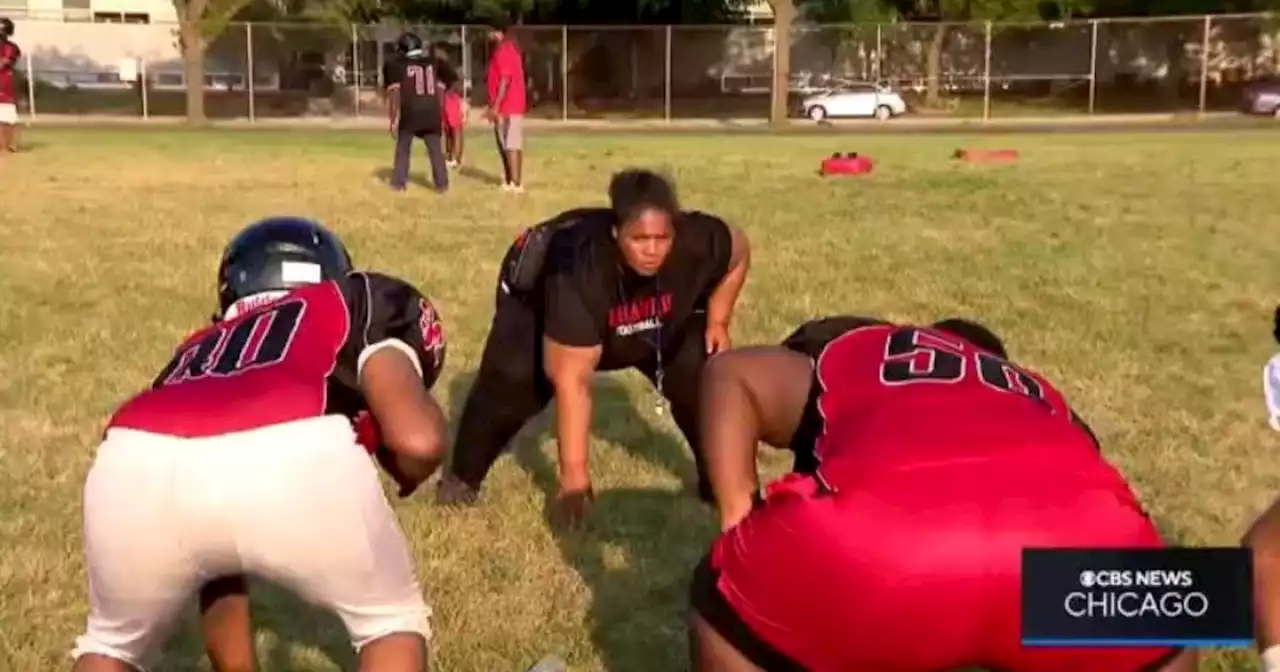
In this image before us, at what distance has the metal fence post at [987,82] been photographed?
38844 millimetres

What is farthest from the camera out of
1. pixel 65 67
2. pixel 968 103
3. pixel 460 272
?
pixel 65 67

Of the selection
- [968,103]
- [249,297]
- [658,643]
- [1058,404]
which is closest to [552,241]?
[658,643]

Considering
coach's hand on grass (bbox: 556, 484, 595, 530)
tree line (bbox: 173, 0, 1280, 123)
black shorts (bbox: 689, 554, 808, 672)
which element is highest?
tree line (bbox: 173, 0, 1280, 123)

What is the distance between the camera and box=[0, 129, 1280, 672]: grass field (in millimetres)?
5207

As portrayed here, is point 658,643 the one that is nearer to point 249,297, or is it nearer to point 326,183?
point 249,297

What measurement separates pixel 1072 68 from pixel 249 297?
1650 inches

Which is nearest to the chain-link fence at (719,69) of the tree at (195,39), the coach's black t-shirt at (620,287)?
the tree at (195,39)

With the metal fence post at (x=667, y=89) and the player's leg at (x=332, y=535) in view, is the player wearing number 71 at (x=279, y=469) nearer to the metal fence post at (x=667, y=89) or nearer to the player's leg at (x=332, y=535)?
the player's leg at (x=332, y=535)

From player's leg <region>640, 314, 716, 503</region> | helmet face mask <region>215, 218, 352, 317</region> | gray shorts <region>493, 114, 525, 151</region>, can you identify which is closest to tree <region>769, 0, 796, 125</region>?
gray shorts <region>493, 114, 525, 151</region>

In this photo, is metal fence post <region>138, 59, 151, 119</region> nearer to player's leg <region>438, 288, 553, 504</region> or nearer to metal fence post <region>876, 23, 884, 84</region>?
metal fence post <region>876, 23, 884, 84</region>

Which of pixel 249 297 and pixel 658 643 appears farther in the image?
pixel 658 643

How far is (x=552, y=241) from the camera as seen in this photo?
568 cm

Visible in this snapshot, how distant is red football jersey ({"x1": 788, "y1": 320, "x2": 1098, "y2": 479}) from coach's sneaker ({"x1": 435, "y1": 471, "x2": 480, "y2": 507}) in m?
3.34

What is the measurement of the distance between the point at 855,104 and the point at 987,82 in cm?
362
